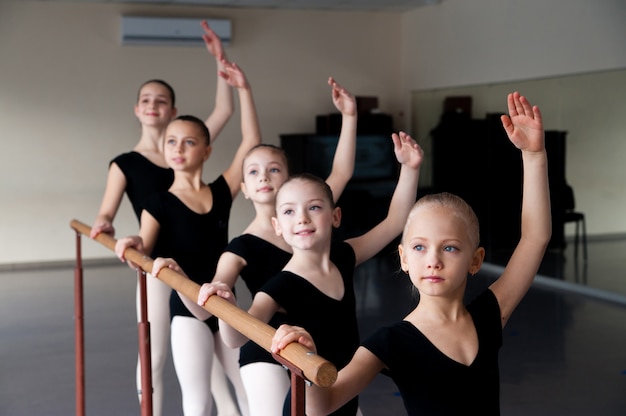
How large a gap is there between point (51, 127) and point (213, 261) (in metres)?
6.52

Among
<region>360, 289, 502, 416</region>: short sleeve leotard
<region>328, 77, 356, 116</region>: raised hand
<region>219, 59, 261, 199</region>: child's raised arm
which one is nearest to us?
<region>360, 289, 502, 416</region>: short sleeve leotard

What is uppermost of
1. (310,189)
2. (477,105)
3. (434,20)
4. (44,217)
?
(434,20)

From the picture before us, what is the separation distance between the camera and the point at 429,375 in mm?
1655

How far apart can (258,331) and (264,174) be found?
120 cm

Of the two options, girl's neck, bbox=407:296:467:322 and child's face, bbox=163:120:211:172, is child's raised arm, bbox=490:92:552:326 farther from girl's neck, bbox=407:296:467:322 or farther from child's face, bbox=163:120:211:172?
child's face, bbox=163:120:211:172

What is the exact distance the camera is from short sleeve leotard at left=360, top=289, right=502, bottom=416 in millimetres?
1648

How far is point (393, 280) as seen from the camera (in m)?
8.03

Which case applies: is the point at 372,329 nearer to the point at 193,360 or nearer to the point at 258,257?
the point at 193,360

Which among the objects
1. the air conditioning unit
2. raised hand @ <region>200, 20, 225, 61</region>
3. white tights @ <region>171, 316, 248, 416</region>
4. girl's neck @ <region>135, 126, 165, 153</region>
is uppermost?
the air conditioning unit

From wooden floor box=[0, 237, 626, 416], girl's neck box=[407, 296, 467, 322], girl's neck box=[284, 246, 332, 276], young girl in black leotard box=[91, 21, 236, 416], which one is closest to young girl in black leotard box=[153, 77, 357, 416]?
girl's neck box=[284, 246, 332, 276]

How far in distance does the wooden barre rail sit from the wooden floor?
7.31ft

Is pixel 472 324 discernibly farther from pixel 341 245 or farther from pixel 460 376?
pixel 341 245

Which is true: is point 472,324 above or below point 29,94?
below

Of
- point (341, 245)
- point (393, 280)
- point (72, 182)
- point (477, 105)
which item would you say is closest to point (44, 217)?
point (72, 182)
